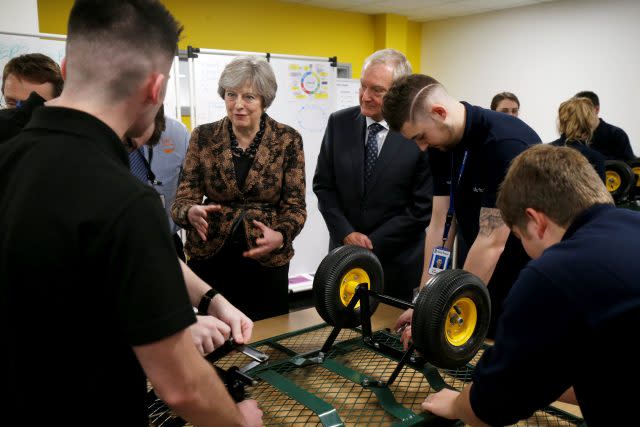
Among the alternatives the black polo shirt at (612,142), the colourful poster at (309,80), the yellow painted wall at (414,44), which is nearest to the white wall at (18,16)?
the colourful poster at (309,80)

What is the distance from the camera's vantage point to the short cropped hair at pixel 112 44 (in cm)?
83

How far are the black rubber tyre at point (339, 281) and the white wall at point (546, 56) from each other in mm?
5918

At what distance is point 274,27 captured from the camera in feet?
22.6

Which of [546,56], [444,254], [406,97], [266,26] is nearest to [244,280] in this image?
[444,254]

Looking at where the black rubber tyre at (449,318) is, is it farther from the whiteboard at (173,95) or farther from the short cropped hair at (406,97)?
the whiteboard at (173,95)

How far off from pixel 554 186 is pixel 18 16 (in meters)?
4.01

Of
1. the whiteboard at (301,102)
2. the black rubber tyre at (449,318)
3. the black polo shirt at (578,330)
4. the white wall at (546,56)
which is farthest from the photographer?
the white wall at (546,56)

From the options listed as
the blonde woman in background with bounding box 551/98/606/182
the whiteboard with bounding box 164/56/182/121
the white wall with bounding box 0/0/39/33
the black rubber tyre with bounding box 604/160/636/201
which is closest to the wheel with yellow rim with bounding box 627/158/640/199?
the black rubber tyre with bounding box 604/160/636/201

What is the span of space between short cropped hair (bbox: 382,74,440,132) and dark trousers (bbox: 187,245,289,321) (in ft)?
2.84

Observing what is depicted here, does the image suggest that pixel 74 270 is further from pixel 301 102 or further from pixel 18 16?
pixel 301 102

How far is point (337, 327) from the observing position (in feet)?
5.35

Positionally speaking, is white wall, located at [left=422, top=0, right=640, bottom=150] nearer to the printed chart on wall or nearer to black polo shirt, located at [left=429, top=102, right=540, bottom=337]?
the printed chart on wall

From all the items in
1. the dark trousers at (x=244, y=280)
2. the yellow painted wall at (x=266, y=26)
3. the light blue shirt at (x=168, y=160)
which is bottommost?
the dark trousers at (x=244, y=280)

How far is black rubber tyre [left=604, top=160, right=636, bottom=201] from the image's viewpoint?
4.24 meters
